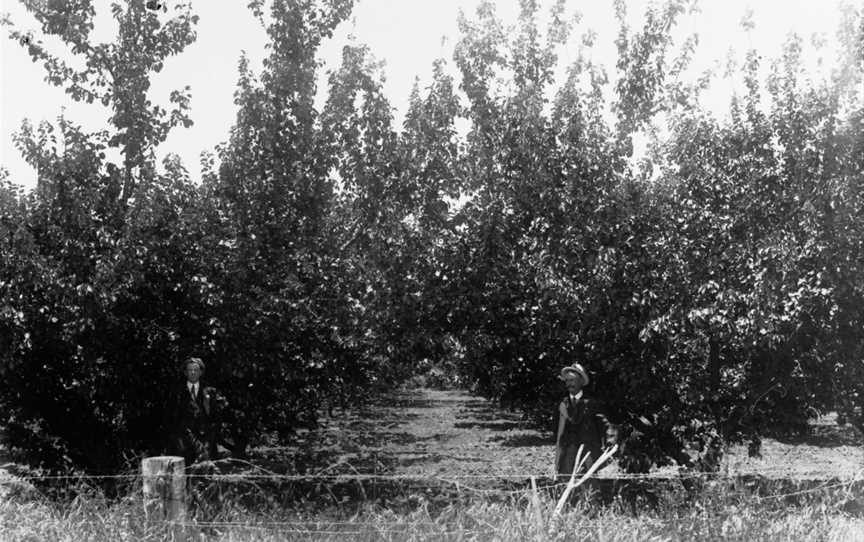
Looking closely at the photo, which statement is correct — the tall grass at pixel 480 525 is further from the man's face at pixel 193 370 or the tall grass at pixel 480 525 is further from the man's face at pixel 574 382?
the man's face at pixel 193 370

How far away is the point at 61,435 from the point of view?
940 centimetres

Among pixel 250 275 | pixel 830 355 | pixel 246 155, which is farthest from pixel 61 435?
pixel 830 355

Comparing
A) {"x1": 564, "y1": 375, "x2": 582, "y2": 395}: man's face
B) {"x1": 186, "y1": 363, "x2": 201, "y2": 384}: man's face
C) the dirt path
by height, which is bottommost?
the dirt path

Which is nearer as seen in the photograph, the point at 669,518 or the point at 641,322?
the point at 669,518

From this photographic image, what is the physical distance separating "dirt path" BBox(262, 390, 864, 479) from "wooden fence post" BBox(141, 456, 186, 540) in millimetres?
4165

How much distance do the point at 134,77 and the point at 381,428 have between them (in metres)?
14.8

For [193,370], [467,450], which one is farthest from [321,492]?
[467,450]

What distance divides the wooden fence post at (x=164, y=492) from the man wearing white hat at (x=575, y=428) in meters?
3.32

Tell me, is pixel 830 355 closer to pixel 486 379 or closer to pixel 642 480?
pixel 642 480

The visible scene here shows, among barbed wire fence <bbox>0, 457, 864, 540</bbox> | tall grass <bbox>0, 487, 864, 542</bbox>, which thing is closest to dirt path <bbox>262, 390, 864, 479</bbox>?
barbed wire fence <bbox>0, 457, 864, 540</bbox>

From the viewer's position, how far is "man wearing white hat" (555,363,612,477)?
7.93 m

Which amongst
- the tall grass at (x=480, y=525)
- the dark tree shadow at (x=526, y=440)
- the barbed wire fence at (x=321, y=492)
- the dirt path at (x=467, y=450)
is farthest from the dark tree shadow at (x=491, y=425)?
the tall grass at (x=480, y=525)

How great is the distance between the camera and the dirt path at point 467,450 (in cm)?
1376

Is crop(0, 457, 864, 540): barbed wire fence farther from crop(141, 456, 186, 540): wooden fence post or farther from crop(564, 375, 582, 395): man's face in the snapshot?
crop(564, 375, 582, 395): man's face
